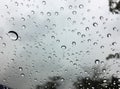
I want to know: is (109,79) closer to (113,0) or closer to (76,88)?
(76,88)

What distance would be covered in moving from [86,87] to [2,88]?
298 inches

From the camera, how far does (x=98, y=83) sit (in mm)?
17516

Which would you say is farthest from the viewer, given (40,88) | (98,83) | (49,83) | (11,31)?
(40,88)

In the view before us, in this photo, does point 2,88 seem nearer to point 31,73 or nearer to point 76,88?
point 76,88

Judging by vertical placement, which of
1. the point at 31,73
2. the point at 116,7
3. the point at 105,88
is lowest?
the point at 31,73

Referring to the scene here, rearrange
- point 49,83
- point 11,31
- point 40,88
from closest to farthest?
1. point 11,31
2. point 49,83
3. point 40,88

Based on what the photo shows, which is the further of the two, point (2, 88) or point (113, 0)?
point (2, 88)

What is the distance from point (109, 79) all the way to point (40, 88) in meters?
7.60

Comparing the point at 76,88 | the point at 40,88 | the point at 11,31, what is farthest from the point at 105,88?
the point at 11,31

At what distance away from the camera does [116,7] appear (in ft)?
30.6

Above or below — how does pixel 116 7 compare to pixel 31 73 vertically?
above

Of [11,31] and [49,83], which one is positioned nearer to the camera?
[11,31]

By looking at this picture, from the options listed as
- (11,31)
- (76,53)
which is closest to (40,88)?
(76,53)

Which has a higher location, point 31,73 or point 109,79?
point 109,79
